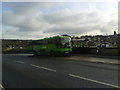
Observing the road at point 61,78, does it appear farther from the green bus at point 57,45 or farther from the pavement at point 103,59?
the green bus at point 57,45

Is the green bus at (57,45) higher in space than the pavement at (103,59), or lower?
higher

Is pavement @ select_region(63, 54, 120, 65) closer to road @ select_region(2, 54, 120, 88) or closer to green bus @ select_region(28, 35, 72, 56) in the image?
green bus @ select_region(28, 35, 72, 56)

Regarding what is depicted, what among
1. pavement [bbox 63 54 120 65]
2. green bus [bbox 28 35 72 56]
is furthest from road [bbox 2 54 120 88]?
green bus [bbox 28 35 72 56]

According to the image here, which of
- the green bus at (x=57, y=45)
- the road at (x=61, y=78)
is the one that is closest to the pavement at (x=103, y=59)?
the green bus at (x=57, y=45)

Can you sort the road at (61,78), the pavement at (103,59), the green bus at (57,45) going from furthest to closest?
1. the green bus at (57,45)
2. the pavement at (103,59)
3. the road at (61,78)

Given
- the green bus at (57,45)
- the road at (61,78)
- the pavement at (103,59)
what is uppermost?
the green bus at (57,45)

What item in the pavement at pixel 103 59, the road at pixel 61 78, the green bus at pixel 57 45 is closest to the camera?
the road at pixel 61 78

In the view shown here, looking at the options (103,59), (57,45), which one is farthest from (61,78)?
(57,45)

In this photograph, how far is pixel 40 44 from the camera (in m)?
33.3

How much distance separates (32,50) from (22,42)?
170 feet

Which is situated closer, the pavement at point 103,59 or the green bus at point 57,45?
the pavement at point 103,59

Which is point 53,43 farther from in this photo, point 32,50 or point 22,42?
point 22,42

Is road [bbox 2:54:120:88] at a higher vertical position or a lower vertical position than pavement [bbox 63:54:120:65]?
higher

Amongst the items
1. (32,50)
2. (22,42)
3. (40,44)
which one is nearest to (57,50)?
(40,44)
